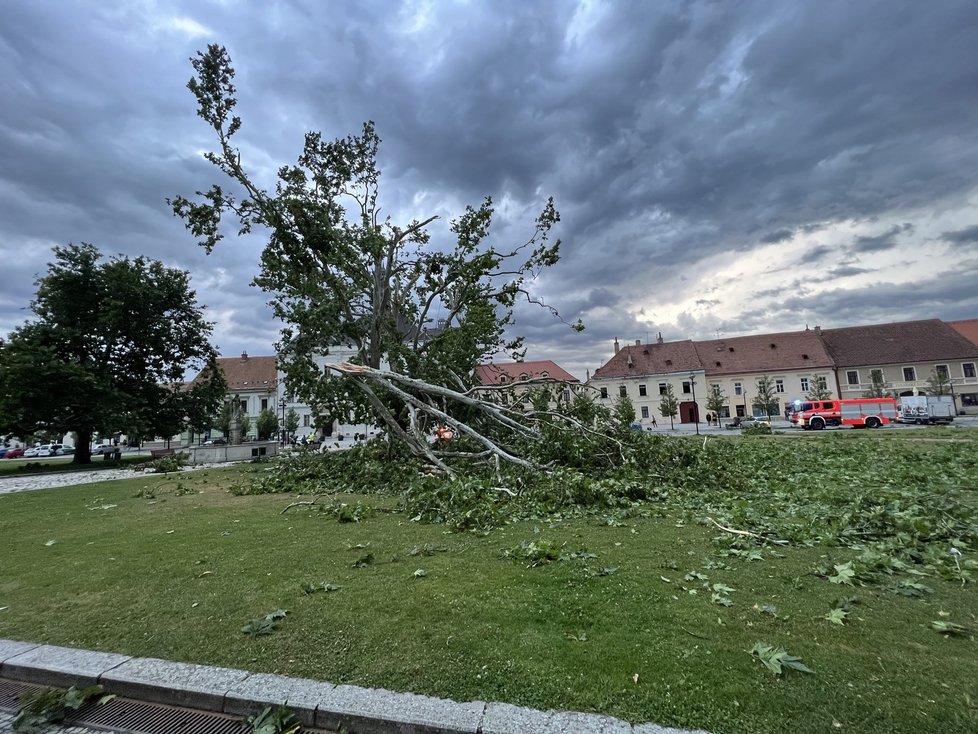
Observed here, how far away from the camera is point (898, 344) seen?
47438 millimetres

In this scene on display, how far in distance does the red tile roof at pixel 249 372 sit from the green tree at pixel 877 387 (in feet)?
200

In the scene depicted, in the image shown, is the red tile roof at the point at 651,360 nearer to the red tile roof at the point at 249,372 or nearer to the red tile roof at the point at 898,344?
the red tile roof at the point at 898,344

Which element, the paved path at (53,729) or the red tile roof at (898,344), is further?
the red tile roof at (898,344)

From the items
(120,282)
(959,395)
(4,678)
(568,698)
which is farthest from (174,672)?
(959,395)

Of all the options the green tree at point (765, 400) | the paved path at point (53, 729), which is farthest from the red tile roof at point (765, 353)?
the paved path at point (53, 729)

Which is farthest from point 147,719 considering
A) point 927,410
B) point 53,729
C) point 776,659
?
point 927,410

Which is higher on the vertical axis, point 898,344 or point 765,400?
point 898,344

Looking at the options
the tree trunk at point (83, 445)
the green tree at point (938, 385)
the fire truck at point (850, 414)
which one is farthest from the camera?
the green tree at point (938, 385)

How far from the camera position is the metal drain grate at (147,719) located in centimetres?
250

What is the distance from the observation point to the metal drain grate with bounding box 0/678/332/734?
2.50 metres

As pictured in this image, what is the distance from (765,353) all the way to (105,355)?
188ft

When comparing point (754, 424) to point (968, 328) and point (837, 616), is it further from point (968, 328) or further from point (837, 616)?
point (968, 328)

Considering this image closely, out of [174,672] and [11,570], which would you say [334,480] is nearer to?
[11,570]

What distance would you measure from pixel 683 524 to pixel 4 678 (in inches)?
253
